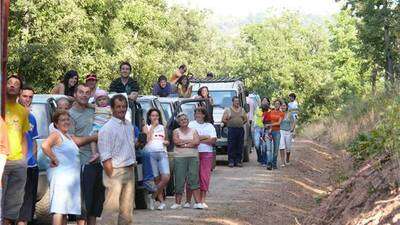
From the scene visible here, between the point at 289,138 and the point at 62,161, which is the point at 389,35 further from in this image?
the point at 62,161

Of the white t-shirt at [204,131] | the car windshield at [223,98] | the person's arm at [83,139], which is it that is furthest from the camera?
the car windshield at [223,98]

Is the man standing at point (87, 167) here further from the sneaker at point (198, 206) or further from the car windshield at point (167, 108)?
the car windshield at point (167, 108)

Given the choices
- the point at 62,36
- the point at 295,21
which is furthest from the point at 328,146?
the point at 295,21

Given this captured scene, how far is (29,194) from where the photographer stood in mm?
11406

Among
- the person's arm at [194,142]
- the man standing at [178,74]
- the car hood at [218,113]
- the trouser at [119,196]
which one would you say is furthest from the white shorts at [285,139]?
the trouser at [119,196]

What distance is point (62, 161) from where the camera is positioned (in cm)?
1108

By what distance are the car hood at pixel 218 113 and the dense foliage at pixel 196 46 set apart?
18.8 ft

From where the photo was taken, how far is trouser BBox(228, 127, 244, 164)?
25172mm

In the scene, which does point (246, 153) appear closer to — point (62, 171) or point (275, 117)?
point (275, 117)

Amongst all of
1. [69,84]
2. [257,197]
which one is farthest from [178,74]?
[69,84]

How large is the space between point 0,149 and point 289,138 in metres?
16.7

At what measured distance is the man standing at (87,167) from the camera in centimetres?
1191

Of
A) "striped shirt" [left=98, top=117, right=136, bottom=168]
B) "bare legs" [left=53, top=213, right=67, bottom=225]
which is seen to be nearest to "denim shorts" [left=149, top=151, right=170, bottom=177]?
"striped shirt" [left=98, top=117, right=136, bottom=168]

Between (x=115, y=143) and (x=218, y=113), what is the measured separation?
15848mm
